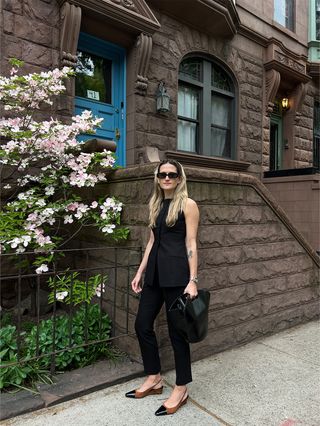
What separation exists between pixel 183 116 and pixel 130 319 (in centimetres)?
498

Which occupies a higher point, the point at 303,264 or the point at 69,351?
the point at 303,264

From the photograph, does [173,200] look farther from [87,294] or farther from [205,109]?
[205,109]

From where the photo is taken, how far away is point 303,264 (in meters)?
5.16

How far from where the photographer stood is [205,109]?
7.84m

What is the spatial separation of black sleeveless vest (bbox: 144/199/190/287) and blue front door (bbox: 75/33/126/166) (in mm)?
3545

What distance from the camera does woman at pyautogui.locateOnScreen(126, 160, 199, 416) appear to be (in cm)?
282

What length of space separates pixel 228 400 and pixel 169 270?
121 centimetres

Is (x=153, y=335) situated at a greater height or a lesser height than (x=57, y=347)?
greater

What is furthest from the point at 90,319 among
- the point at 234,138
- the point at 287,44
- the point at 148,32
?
the point at 287,44

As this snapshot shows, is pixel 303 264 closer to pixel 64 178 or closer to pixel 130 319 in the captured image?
pixel 130 319

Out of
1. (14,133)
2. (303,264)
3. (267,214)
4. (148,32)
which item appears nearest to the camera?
(14,133)

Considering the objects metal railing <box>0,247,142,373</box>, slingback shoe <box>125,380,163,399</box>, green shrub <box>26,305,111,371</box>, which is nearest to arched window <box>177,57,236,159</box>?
metal railing <box>0,247,142,373</box>

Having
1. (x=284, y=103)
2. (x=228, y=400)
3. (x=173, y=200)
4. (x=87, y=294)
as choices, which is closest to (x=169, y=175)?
(x=173, y=200)

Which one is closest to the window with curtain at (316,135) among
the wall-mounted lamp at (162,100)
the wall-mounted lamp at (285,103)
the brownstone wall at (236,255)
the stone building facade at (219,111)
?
the stone building facade at (219,111)
